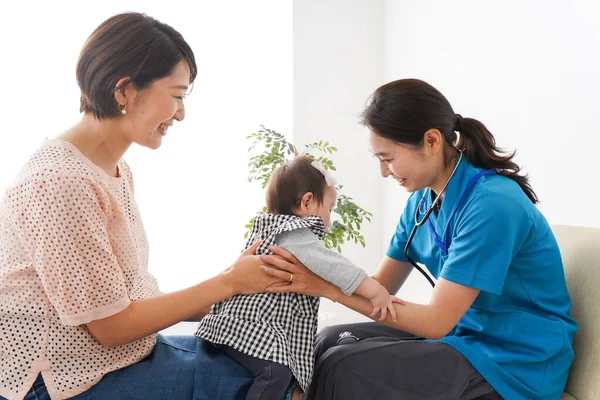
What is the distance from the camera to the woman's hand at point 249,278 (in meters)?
1.42

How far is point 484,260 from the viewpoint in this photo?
1423mm

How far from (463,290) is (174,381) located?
0.70 metres

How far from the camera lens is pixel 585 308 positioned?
5.07ft

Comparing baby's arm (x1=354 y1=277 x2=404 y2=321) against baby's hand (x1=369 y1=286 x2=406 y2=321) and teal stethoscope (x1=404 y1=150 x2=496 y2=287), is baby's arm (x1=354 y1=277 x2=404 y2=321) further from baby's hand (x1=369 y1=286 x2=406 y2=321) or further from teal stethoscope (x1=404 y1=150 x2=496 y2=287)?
teal stethoscope (x1=404 y1=150 x2=496 y2=287)

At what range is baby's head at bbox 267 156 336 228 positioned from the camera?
1587 mm

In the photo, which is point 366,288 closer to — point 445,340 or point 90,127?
point 445,340

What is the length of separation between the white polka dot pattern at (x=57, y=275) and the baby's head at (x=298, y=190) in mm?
435

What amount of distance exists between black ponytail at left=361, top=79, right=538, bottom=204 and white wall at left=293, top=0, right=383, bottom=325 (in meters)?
1.96

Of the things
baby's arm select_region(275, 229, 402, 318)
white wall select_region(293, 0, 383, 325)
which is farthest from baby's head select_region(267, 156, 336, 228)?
white wall select_region(293, 0, 383, 325)

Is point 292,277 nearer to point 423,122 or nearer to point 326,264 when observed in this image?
point 326,264

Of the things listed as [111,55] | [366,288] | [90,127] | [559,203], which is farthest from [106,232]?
[559,203]

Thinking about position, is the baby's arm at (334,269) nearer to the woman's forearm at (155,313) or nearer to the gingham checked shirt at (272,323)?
the gingham checked shirt at (272,323)

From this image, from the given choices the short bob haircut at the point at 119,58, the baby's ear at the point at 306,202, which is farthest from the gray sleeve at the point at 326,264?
the short bob haircut at the point at 119,58

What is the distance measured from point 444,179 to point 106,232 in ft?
2.95
